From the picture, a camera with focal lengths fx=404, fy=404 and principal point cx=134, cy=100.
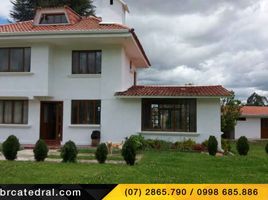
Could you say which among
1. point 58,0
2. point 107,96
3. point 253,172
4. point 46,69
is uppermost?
point 58,0

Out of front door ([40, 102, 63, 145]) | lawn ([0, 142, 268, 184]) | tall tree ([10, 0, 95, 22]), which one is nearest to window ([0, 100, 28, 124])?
front door ([40, 102, 63, 145])

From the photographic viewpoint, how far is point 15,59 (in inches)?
909

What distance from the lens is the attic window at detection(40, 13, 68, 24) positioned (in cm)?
2439

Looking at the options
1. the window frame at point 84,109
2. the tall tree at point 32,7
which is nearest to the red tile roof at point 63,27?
the window frame at point 84,109

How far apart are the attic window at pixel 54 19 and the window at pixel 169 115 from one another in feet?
23.3

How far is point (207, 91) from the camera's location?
22.2 m

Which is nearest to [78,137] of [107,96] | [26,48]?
[107,96]

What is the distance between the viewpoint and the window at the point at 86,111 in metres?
22.9

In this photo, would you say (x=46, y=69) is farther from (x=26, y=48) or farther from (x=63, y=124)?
(x=63, y=124)

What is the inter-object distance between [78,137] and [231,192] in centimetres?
1689

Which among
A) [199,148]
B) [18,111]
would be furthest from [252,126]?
[18,111]

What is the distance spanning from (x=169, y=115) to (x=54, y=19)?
910 cm

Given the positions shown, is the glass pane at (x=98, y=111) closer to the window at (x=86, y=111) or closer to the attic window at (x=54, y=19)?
the window at (x=86, y=111)

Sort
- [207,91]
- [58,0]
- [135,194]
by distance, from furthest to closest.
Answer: [58,0] → [207,91] → [135,194]
